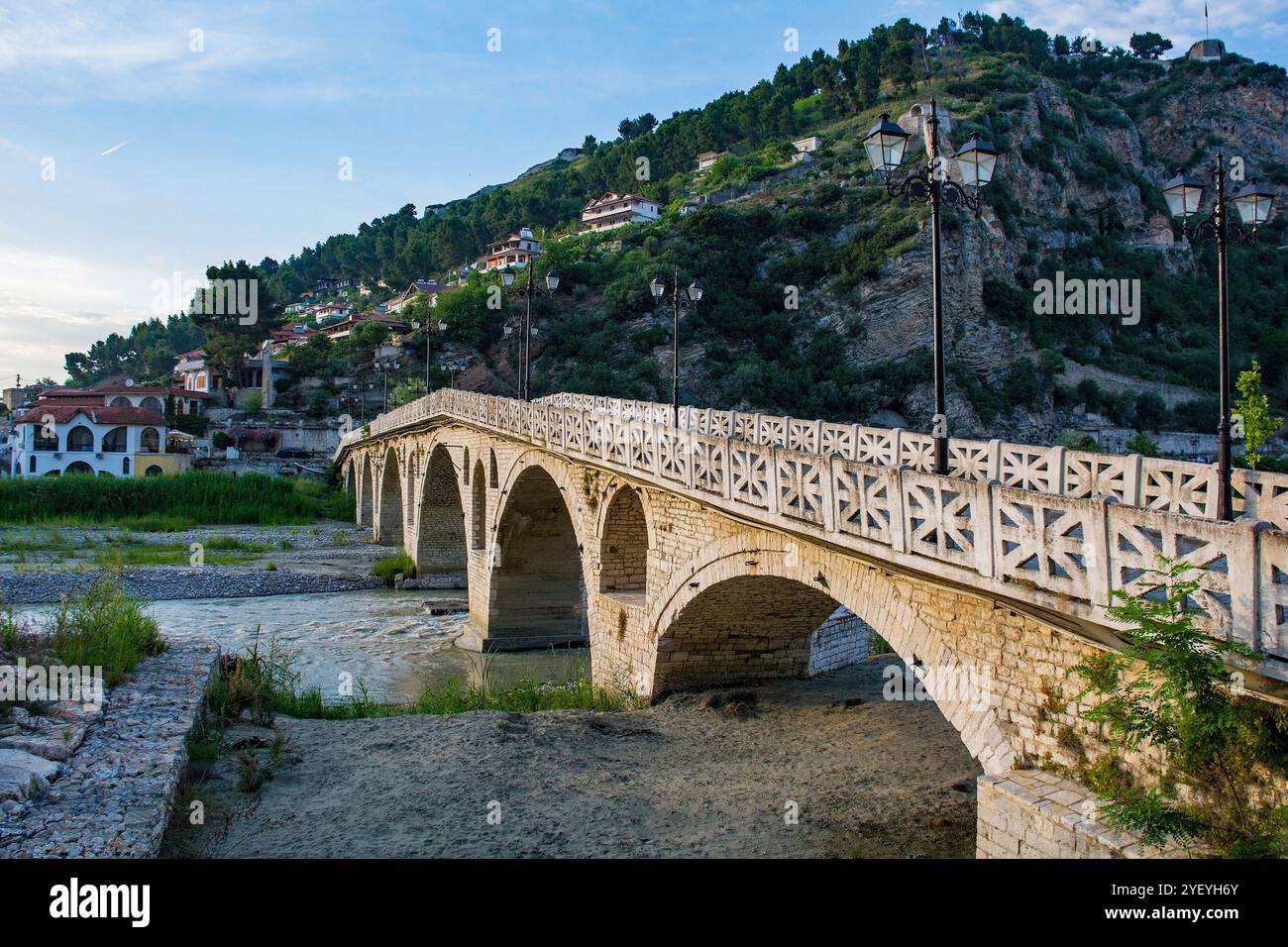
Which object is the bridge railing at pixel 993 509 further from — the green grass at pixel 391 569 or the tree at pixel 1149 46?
the tree at pixel 1149 46

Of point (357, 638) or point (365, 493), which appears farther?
point (365, 493)

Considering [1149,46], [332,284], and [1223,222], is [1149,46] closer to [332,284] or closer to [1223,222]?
[332,284]

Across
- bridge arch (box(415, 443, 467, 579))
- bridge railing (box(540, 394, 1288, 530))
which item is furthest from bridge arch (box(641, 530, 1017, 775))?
bridge arch (box(415, 443, 467, 579))

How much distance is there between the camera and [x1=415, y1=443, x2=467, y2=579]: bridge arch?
3372 cm

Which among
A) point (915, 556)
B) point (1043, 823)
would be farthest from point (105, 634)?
point (1043, 823)

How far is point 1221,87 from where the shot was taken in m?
94.3

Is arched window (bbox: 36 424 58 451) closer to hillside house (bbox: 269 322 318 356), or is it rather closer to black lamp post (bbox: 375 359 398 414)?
black lamp post (bbox: 375 359 398 414)

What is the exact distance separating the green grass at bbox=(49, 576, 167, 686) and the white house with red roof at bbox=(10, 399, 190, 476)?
4214 centimetres

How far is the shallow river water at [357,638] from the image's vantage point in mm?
20062

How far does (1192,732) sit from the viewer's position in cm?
495

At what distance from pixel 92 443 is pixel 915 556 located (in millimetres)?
57116

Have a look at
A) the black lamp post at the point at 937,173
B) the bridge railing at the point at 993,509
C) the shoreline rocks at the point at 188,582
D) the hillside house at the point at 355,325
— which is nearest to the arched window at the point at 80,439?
the hillside house at the point at 355,325

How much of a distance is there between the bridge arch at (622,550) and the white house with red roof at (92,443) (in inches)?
1696
